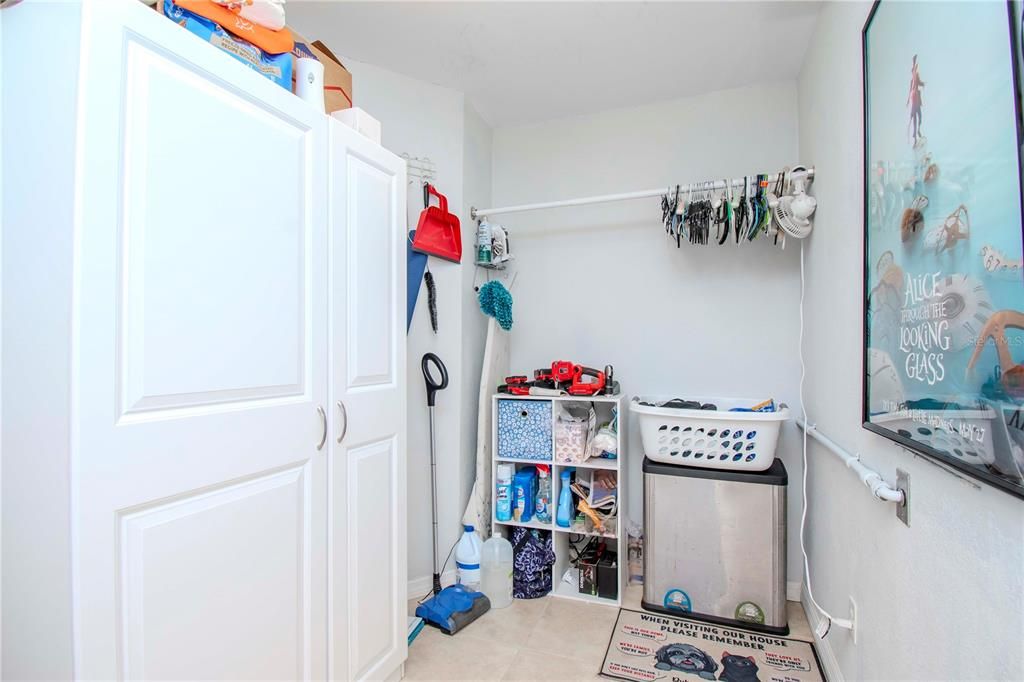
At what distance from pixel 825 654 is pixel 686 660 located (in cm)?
A: 50

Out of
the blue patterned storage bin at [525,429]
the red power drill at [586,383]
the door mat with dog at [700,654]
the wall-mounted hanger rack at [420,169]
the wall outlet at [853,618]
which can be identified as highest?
the wall-mounted hanger rack at [420,169]

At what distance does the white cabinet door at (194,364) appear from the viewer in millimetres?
882

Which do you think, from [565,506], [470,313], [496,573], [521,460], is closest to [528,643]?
[496,573]

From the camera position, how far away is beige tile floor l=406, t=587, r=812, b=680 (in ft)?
5.91

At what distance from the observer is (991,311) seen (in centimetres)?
71

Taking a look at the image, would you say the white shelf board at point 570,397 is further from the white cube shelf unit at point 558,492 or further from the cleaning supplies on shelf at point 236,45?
the cleaning supplies on shelf at point 236,45

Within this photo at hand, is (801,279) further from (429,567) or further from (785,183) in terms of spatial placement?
(429,567)

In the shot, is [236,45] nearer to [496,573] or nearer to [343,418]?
[343,418]

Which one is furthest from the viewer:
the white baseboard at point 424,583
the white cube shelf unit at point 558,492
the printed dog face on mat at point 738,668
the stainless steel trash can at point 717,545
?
the white baseboard at point 424,583

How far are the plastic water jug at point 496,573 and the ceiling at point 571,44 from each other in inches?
91.7

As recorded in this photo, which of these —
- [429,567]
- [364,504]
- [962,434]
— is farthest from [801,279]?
[429,567]

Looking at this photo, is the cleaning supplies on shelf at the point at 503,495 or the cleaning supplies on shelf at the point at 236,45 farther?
the cleaning supplies on shelf at the point at 503,495

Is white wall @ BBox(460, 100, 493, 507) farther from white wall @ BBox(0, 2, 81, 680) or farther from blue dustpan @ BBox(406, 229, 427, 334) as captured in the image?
white wall @ BBox(0, 2, 81, 680)

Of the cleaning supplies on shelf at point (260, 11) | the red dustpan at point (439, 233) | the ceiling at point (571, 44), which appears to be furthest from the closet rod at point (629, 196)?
the cleaning supplies on shelf at point (260, 11)
